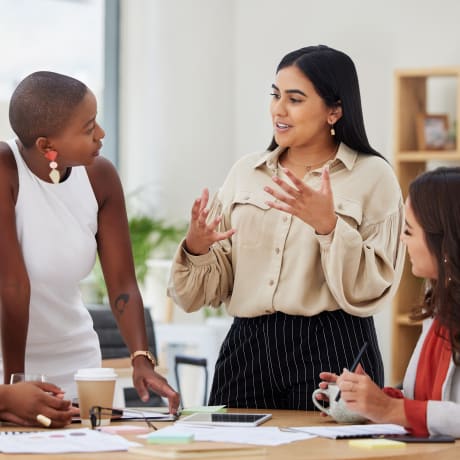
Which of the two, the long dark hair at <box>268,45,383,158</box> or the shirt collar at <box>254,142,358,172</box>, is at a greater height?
the long dark hair at <box>268,45,383,158</box>

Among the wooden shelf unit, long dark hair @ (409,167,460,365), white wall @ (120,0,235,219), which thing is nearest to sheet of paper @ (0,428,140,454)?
long dark hair @ (409,167,460,365)

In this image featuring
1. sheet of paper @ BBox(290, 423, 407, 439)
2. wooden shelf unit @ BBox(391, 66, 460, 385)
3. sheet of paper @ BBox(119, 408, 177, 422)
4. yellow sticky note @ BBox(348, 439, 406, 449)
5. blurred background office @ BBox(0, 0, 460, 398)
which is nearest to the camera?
yellow sticky note @ BBox(348, 439, 406, 449)

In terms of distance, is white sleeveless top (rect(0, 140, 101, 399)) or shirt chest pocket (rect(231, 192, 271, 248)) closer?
white sleeveless top (rect(0, 140, 101, 399))

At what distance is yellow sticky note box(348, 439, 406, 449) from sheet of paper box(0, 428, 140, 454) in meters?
0.40

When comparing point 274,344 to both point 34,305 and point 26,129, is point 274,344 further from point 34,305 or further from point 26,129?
point 26,129

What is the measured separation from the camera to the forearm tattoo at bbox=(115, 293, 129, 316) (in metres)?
2.65

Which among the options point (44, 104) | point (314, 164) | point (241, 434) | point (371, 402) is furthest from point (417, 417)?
point (44, 104)

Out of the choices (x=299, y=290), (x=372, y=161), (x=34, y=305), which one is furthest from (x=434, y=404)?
(x=34, y=305)

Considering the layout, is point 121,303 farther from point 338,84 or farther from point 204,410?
point 338,84

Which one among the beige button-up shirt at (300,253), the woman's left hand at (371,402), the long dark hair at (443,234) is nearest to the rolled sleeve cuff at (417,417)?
the woman's left hand at (371,402)

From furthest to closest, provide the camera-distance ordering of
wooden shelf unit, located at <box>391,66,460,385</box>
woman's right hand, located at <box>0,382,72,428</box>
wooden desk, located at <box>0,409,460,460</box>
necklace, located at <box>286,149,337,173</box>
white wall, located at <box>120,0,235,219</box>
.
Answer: white wall, located at <box>120,0,235,219</box>
wooden shelf unit, located at <box>391,66,460,385</box>
necklace, located at <box>286,149,337,173</box>
woman's right hand, located at <box>0,382,72,428</box>
wooden desk, located at <box>0,409,460,460</box>

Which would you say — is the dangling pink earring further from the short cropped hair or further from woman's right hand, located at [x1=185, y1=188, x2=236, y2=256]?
woman's right hand, located at [x1=185, y1=188, x2=236, y2=256]

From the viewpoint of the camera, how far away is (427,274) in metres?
2.27

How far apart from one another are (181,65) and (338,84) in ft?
12.6
